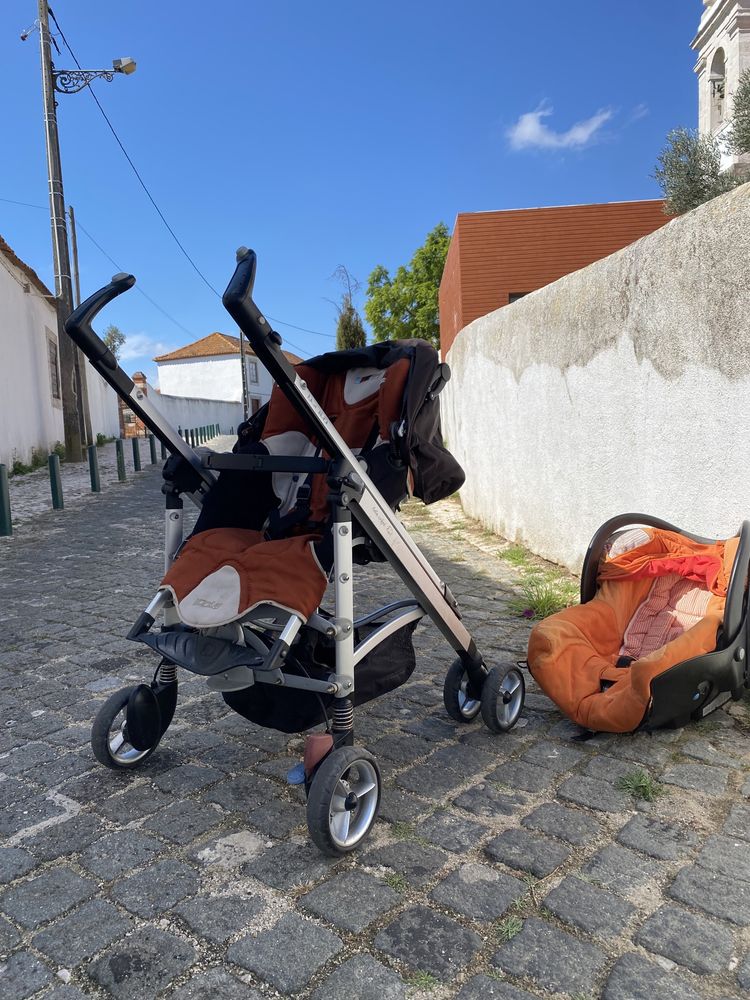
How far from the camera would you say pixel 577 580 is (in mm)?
5418

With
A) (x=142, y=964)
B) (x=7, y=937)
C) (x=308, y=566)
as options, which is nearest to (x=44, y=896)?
(x=7, y=937)

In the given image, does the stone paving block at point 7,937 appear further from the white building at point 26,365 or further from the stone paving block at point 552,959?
the white building at point 26,365

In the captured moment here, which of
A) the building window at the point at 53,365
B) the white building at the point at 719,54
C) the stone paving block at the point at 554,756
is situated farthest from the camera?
the white building at the point at 719,54

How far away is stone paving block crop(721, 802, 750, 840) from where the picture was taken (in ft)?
7.71

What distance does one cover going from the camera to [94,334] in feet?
8.39

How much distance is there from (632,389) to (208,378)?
59838mm

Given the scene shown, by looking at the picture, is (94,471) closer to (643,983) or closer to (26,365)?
(26,365)

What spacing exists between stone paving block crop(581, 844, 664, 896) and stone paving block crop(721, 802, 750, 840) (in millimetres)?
321

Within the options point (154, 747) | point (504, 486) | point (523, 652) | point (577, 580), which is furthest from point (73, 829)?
point (504, 486)

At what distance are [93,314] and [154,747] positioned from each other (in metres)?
1.63

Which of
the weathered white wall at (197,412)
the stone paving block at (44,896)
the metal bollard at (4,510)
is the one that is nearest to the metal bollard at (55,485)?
the metal bollard at (4,510)

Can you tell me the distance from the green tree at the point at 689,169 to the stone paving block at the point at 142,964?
12719mm

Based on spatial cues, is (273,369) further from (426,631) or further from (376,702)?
(426,631)

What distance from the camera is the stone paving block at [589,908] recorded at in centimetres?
195
